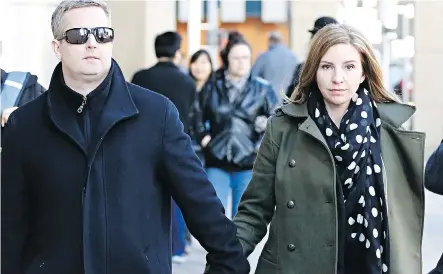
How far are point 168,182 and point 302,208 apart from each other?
687 millimetres

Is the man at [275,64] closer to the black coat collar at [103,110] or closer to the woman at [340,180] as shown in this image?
the woman at [340,180]

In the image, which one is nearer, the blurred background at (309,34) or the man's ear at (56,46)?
the man's ear at (56,46)

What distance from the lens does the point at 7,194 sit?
10.4 ft

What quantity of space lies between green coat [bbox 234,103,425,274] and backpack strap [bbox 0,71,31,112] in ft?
5.31

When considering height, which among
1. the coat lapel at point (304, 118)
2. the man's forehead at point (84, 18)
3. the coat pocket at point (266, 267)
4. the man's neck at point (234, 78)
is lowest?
the coat pocket at point (266, 267)

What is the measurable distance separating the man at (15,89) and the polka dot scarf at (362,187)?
184cm

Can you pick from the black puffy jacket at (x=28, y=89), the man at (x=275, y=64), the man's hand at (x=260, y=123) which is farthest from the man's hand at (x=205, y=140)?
the man at (x=275, y=64)

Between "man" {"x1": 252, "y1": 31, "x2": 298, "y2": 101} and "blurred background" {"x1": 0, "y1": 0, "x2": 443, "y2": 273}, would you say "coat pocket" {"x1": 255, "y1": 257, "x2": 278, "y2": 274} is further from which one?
"man" {"x1": 252, "y1": 31, "x2": 298, "y2": 101}

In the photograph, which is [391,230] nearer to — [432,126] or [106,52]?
[106,52]

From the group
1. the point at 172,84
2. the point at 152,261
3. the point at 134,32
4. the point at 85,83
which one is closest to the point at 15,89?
the point at 85,83

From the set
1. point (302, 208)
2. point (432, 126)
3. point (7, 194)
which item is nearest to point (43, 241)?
point (7, 194)

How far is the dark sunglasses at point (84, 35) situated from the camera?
3125mm

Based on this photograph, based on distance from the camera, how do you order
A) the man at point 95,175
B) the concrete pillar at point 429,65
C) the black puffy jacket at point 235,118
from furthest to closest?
the concrete pillar at point 429,65, the black puffy jacket at point 235,118, the man at point 95,175

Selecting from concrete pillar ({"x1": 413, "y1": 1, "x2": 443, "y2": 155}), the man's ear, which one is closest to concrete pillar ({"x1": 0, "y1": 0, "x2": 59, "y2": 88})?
the man's ear
